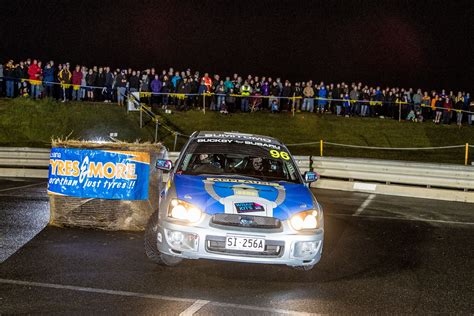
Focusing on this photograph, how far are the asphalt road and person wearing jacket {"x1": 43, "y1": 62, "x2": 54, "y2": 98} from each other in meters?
15.4

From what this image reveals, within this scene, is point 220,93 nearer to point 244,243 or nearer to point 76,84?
point 76,84

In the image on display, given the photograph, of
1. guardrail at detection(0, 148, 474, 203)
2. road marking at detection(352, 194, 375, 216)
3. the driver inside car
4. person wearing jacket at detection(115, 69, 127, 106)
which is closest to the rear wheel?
the driver inside car

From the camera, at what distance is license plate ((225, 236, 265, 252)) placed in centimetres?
680

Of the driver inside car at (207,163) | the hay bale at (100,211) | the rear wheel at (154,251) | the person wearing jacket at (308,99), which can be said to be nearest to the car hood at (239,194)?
the driver inside car at (207,163)

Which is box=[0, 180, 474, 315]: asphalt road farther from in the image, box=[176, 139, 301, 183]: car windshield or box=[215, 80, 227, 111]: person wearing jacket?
box=[215, 80, 227, 111]: person wearing jacket

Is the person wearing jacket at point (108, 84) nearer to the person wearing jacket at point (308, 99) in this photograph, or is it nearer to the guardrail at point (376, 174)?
the person wearing jacket at point (308, 99)

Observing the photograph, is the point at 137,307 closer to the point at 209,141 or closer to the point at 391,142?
the point at 209,141

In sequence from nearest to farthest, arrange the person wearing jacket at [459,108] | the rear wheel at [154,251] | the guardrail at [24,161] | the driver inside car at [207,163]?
the rear wheel at [154,251]
the driver inside car at [207,163]
the guardrail at [24,161]
the person wearing jacket at [459,108]

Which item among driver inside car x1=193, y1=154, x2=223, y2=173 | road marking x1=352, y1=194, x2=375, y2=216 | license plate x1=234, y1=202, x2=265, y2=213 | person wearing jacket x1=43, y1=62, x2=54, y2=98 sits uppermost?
person wearing jacket x1=43, y1=62, x2=54, y2=98

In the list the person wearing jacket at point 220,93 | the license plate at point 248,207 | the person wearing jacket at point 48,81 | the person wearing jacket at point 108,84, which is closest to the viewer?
the license plate at point 248,207

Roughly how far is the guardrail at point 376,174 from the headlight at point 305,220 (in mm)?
9082

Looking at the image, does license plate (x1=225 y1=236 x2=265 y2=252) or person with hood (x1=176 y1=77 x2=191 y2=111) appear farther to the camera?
person with hood (x1=176 y1=77 x2=191 y2=111)

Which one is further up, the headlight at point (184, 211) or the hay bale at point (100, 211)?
the headlight at point (184, 211)

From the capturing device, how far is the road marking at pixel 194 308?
5.73 metres
